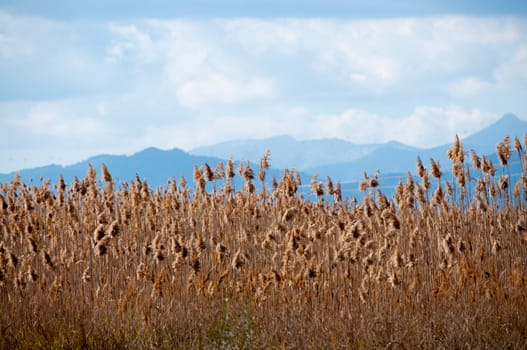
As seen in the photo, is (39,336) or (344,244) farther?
(344,244)

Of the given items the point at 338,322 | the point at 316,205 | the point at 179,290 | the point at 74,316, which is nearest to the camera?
the point at 338,322

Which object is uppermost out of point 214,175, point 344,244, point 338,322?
point 214,175

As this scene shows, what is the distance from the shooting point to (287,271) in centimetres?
862

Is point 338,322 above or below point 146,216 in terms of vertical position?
below

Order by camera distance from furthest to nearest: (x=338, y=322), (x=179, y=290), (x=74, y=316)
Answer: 1. (x=179, y=290)
2. (x=74, y=316)
3. (x=338, y=322)

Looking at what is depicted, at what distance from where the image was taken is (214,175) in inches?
408

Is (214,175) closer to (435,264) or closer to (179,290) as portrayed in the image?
(179,290)

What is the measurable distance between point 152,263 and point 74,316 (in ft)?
5.21

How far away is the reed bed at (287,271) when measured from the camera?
24.6 feet

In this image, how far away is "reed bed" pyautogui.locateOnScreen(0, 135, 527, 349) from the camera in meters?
7.49

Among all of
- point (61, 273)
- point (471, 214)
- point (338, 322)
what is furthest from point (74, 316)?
point (471, 214)

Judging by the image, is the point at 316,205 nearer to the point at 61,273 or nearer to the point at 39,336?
the point at 61,273

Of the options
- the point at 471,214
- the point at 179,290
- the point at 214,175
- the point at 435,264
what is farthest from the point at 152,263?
the point at 471,214

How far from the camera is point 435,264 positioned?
9.33 meters
